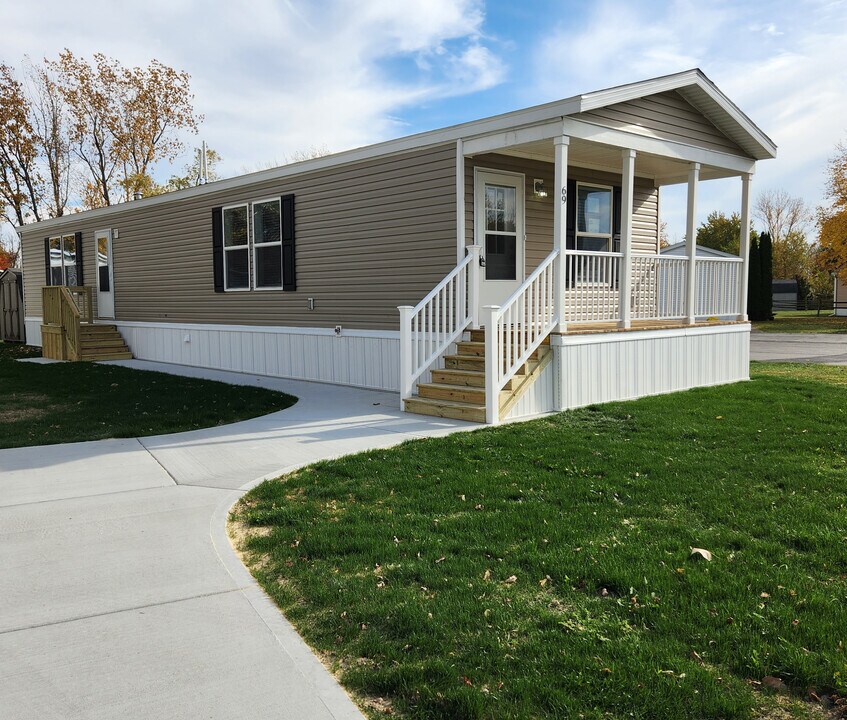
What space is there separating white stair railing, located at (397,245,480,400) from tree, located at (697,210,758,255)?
127 ft

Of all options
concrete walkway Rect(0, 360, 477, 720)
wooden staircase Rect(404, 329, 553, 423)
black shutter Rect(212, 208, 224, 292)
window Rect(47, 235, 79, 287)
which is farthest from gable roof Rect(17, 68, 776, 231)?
window Rect(47, 235, 79, 287)

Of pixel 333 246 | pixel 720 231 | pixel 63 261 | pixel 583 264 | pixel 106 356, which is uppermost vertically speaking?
pixel 720 231

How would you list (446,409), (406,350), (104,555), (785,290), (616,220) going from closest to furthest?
(104,555) → (446,409) → (406,350) → (616,220) → (785,290)

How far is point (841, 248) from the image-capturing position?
31.0 metres

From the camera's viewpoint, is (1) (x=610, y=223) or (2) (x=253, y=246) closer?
(1) (x=610, y=223)

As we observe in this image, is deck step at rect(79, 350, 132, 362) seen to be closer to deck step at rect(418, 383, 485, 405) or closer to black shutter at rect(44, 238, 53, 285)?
black shutter at rect(44, 238, 53, 285)

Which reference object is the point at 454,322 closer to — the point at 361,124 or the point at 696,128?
the point at 696,128

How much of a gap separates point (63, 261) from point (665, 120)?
46.6ft

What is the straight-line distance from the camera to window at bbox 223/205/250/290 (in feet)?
40.9

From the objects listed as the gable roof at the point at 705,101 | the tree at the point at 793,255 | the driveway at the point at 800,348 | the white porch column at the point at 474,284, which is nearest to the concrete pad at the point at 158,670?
the white porch column at the point at 474,284

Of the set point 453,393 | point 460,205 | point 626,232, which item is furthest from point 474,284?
point 626,232

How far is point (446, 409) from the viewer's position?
25.8ft

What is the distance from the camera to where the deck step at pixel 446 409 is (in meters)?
7.55

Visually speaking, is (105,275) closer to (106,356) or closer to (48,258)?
(106,356)
